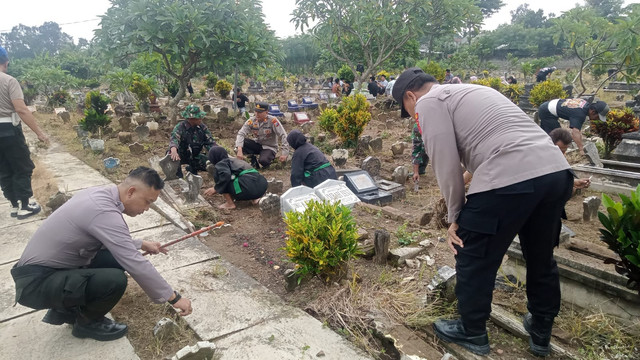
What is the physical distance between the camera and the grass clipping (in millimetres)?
2512

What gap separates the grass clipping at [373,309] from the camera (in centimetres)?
251

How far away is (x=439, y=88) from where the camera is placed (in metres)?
2.15

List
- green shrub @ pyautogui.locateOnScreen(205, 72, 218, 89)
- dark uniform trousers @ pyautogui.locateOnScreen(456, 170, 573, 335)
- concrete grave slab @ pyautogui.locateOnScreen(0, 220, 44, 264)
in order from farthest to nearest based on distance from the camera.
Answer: green shrub @ pyautogui.locateOnScreen(205, 72, 218, 89)
concrete grave slab @ pyautogui.locateOnScreen(0, 220, 44, 264)
dark uniform trousers @ pyautogui.locateOnScreen(456, 170, 573, 335)

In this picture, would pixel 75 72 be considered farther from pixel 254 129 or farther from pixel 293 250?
pixel 293 250

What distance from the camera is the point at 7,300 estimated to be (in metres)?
3.00

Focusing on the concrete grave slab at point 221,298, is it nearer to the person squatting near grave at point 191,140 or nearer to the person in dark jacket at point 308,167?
the person in dark jacket at point 308,167

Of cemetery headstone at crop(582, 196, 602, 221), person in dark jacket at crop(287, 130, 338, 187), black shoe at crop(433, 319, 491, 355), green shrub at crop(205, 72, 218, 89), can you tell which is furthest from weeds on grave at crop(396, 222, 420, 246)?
green shrub at crop(205, 72, 218, 89)

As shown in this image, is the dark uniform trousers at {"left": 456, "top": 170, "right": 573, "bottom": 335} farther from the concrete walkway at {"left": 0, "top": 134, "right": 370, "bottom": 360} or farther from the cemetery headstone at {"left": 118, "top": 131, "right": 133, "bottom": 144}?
the cemetery headstone at {"left": 118, "top": 131, "right": 133, "bottom": 144}

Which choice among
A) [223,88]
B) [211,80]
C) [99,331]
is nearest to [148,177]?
[99,331]

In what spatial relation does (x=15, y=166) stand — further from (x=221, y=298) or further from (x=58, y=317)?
(x=221, y=298)

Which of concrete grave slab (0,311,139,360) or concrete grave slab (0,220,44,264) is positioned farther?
concrete grave slab (0,220,44,264)

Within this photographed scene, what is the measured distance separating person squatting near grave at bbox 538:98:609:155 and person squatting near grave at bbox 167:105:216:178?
19.0 feet

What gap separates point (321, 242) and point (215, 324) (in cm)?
92

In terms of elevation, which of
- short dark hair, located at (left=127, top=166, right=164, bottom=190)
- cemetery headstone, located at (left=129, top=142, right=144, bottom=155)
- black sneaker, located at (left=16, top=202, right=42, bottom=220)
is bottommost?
black sneaker, located at (left=16, top=202, right=42, bottom=220)
